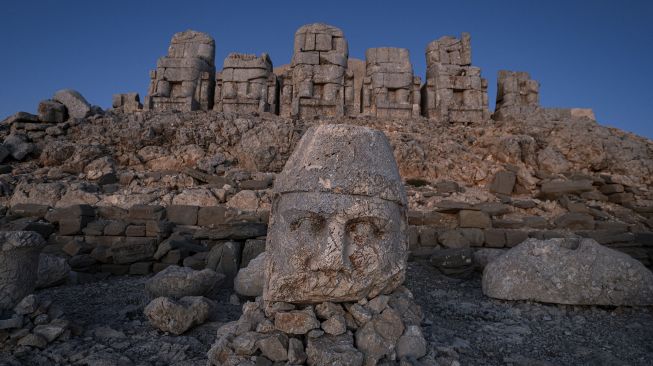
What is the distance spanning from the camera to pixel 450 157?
1177 centimetres

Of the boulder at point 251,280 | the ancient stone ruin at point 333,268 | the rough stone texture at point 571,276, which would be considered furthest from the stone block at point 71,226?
the rough stone texture at point 571,276

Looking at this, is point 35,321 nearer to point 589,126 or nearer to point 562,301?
point 562,301

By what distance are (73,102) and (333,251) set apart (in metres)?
14.2

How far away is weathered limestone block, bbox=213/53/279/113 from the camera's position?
1505cm

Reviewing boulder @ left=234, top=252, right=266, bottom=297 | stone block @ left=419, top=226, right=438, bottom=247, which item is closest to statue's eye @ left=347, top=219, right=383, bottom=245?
boulder @ left=234, top=252, right=266, bottom=297

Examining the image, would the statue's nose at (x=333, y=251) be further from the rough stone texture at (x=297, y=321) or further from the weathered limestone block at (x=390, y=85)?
the weathered limestone block at (x=390, y=85)

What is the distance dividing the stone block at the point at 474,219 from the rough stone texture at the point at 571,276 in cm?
301

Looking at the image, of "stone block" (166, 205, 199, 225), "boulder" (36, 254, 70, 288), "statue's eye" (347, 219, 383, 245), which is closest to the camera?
"statue's eye" (347, 219, 383, 245)

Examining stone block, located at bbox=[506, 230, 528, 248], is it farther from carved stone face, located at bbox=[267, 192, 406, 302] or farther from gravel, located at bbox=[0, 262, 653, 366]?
carved stone face, located at bbox=[267, 192, 406, 302]


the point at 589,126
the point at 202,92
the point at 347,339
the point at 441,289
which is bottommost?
the point at 441,289

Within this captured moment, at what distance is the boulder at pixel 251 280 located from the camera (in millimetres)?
5652

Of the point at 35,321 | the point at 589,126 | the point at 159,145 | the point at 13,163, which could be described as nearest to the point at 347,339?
the point at 35,321

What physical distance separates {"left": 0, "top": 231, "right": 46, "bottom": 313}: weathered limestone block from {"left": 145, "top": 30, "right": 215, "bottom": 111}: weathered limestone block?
10.8 m

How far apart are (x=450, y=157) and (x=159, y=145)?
8.80m
